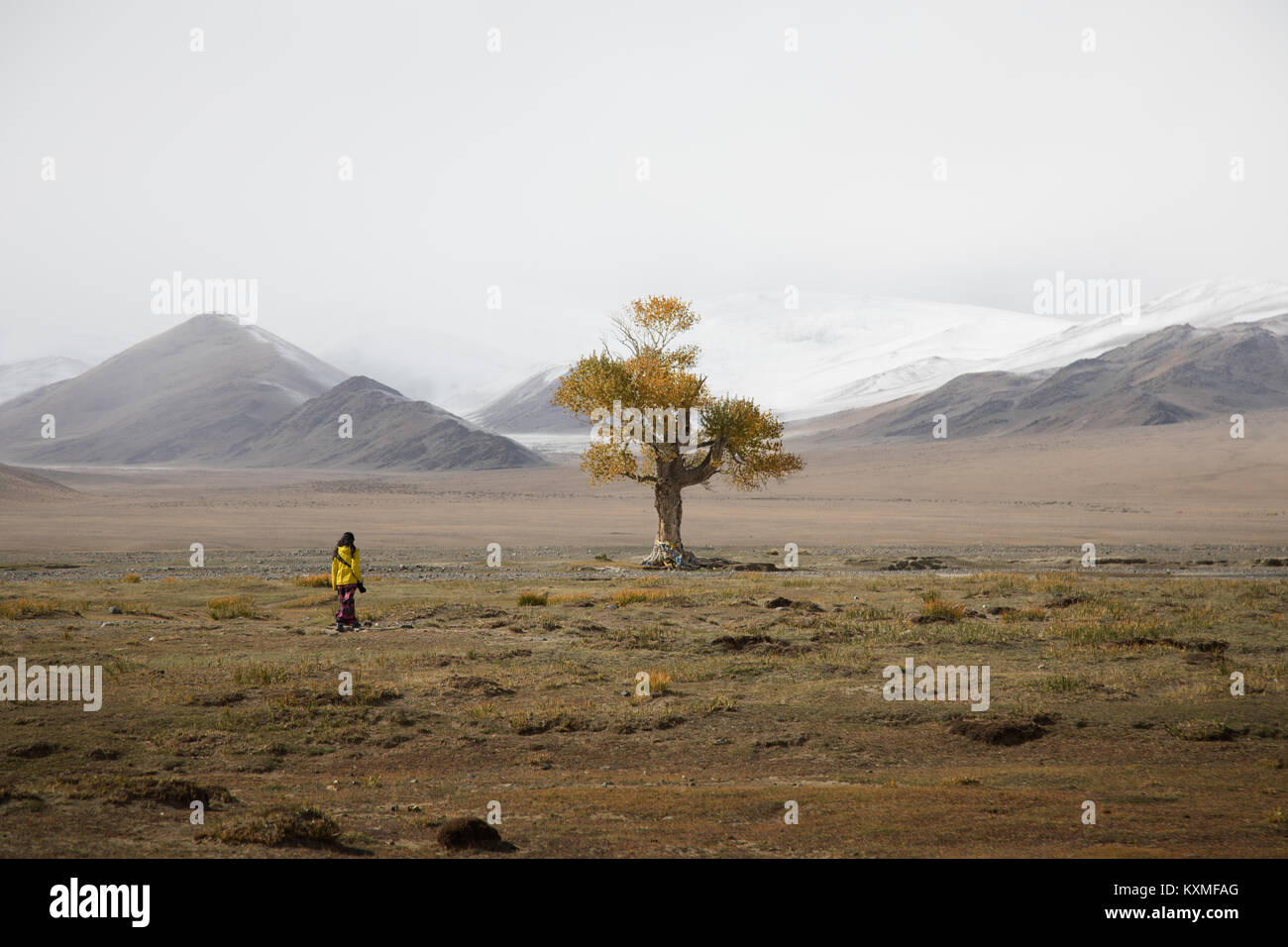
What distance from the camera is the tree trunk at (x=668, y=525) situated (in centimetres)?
3691

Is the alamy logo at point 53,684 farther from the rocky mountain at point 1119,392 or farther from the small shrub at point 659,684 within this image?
the rocky mountain at point 1119,392

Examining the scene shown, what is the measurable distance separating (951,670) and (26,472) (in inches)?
3736

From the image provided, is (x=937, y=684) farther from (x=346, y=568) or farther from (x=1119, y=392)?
(x=1119, y=392)

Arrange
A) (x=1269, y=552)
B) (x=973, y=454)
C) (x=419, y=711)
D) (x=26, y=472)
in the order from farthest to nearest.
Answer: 1. (x=973, y=454)
2. (x=26, y=472)
3. (x=1269, y=552)
4. (x=419, y=711)

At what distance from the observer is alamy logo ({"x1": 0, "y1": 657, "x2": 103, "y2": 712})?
1475cm

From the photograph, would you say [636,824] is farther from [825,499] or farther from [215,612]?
[825,499]

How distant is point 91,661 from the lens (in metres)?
17.1

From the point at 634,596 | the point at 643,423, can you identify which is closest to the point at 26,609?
the point at 634,596

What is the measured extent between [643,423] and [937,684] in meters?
22.5

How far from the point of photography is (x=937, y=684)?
53.0 ft

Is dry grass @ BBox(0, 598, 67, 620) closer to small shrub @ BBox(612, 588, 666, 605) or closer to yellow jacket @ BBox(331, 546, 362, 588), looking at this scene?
yellow jacket @ BBox(331, 546, 362, 588)

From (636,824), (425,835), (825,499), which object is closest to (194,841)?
(425,835)
